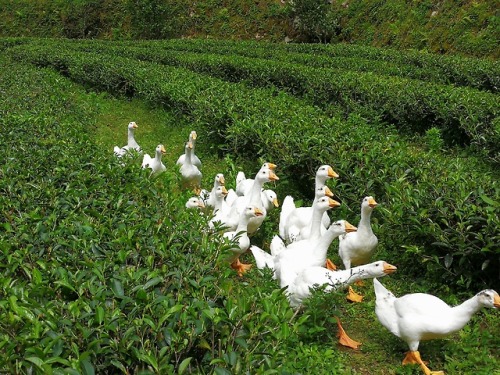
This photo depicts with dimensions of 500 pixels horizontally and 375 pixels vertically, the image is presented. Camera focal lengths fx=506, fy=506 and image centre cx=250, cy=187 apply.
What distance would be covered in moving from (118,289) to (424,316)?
2.26m

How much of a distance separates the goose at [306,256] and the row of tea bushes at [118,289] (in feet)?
0.94

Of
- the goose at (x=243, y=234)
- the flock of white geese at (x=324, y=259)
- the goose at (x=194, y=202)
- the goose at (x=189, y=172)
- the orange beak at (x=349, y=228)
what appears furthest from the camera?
the goose at (x=189, y=172)

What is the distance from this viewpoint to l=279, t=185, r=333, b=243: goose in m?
5.47

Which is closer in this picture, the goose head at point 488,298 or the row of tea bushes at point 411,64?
the goose head at point 488,298

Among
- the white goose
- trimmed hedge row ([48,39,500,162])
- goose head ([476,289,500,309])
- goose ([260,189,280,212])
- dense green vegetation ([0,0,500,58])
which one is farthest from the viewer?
dense green vegetation ([0,0,500,58])

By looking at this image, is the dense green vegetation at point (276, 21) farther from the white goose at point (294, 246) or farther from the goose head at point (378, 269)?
the goose head at point (378, 269)

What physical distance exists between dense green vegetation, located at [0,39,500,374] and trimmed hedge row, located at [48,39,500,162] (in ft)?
0.14

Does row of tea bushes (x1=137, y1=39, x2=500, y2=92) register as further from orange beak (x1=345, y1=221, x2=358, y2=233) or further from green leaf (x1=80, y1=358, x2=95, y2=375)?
green leaf (x1=80, y1=358, x2=95, y2=375)

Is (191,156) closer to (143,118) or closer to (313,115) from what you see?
(313,115)

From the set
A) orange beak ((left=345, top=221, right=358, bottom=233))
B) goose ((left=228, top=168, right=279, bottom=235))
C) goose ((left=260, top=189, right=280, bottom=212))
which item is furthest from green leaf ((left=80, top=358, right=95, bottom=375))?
goose ((left=260, top=189, right=280, bottom=212))

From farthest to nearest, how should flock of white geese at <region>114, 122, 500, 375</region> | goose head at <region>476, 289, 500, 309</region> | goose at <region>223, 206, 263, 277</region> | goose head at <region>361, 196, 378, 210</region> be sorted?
goose at <region>223, 206, 263, 277</region> < goose head at <region>361, 196, 378, 210</region> < flock of white geese at <region>114, 122, 500, 375</region> < goose head at <region>476, 289, 500, 309</region>

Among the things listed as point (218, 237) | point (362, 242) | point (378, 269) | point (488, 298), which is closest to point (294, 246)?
point (362, 242)

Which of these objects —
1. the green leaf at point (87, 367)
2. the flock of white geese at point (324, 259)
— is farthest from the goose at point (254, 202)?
the green leaf at point (87, 367)

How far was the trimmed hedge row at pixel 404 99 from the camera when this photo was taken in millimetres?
8508
